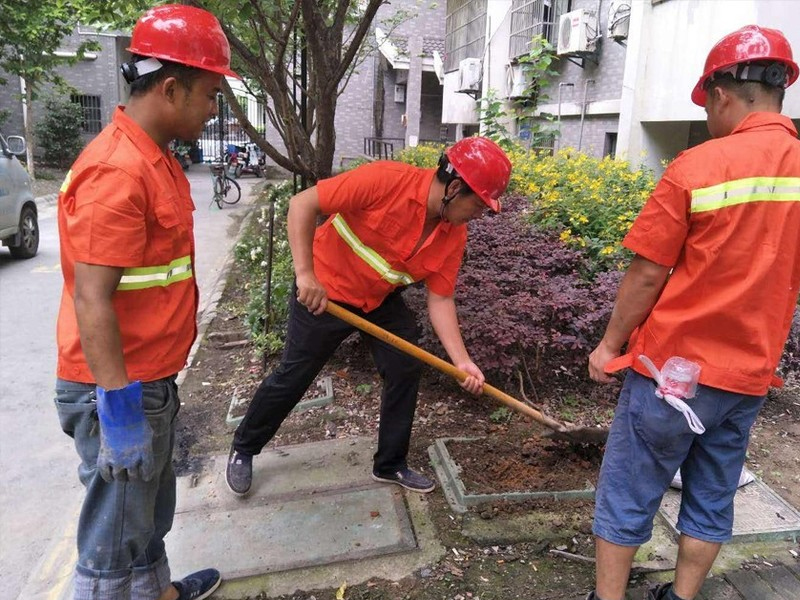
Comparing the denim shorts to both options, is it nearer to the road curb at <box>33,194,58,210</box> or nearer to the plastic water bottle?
the plastic water bottle

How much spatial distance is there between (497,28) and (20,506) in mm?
12231

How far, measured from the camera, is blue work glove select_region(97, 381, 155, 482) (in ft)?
5.52

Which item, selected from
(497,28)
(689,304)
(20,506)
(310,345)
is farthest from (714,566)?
(497,28)

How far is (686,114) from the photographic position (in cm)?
762

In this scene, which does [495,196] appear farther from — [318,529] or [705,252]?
[318,529]

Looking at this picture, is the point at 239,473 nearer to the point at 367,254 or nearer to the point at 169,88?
the point at 367,254

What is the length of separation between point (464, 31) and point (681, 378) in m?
15.9

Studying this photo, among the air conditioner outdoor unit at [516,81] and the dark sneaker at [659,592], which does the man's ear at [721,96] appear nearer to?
the dark sneaker at [659,592]

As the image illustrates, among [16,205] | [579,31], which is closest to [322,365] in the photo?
[16,205]

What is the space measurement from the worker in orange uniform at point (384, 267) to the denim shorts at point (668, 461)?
2.72ft

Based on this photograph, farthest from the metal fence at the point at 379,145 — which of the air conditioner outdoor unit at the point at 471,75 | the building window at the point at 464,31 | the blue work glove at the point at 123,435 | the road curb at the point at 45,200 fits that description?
the blue work glove at the point at 123,435

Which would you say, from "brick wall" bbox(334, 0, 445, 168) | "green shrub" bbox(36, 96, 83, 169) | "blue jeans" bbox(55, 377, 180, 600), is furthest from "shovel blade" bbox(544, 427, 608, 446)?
"green shrub" bbox(36, 96, 83, 169)

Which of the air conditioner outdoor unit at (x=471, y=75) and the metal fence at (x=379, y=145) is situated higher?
the air conditioner outdoor unit at (x=471, y=75)

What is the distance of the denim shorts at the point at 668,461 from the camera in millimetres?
1967
